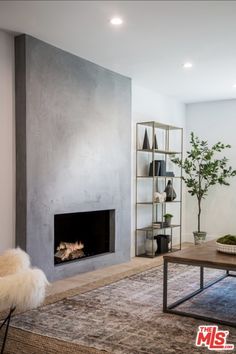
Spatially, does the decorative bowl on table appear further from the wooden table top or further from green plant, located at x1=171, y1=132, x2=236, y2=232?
green plant, located at x1=171, y1=132, x2=236, y2=232

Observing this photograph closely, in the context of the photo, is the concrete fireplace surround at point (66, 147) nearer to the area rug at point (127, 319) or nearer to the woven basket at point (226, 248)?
the area rug at point (127, 319)

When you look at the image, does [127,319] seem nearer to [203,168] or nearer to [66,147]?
[66,147]

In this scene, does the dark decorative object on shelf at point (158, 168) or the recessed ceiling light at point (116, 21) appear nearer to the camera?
the recessed ceiling light at point (116, 21)

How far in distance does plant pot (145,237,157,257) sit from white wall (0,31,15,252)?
8.53 ft

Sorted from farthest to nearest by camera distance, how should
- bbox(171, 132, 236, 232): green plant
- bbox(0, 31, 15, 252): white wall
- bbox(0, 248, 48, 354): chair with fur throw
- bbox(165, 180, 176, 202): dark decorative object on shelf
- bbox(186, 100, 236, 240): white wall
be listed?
bbox(186, 100, 236, 240): white wall < bbox(171, 132, 236, 232): green plant < bbox(165, 180, 176, 202): dark decorative object on shelf < bbox(0, 31, 15, 252): white wall < bbox(0, 248, 48, 354): chair with fur throw

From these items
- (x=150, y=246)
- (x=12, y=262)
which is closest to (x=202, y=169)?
(x=150, y=246)

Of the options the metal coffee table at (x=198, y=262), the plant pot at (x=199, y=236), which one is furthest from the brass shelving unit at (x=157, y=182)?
the metal coffee table at (x=198, y=262)

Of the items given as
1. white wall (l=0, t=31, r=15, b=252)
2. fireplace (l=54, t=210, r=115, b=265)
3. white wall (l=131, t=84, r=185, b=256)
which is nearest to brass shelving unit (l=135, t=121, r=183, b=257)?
white wall (l=131, t=84, r=185, b=256)

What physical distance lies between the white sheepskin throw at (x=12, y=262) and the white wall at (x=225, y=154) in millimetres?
4998

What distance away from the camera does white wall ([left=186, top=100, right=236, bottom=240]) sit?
23.7 feet

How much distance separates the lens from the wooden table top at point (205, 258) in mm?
3266

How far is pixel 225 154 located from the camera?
7.29 meters

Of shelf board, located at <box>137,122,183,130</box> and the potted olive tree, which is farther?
the potted olive tree

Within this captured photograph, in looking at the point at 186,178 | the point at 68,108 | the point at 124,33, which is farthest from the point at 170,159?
the point at 124,33
